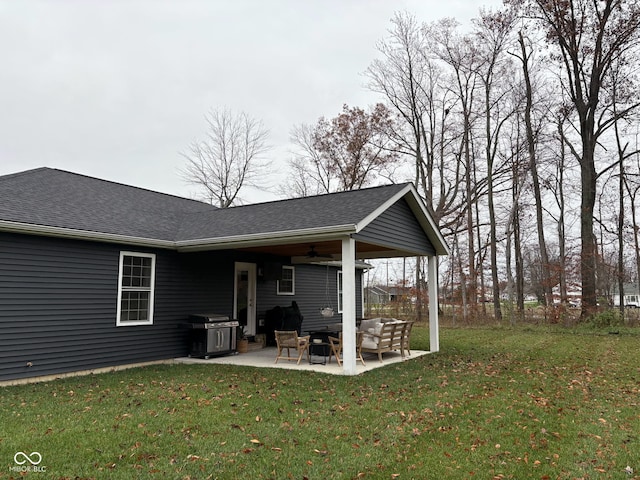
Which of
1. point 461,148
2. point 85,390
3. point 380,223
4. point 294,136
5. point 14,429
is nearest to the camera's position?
point 14,429


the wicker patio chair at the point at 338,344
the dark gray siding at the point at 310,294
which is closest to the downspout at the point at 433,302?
the wicker patio chair at the point at 338,344

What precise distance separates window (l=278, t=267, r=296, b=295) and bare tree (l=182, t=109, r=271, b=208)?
13.9 m

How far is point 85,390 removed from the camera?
6.65 meters

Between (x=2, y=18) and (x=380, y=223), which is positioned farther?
(x=2, y=18)

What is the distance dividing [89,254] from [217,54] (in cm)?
1062

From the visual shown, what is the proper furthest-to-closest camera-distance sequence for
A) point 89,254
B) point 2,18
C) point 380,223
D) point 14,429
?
1. point 2,18
2. point 380,223
3. point 89,254
4. point 14,429

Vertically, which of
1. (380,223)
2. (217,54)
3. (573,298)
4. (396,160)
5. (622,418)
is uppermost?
(217,54)

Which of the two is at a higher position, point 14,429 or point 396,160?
point 396,160

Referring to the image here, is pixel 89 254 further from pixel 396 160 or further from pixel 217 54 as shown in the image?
pixel 396 160

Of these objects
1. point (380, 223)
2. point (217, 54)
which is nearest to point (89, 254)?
point (380, 223)

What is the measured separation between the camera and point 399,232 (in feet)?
32.5

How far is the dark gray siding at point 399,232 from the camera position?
880 cm

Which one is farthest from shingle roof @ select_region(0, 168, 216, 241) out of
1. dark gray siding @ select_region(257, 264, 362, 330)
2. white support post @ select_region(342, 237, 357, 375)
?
white support post @ select_region(342, 237, 357, 375)

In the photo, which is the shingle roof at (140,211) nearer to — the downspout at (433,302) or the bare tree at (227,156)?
the downspout at (433,302)
